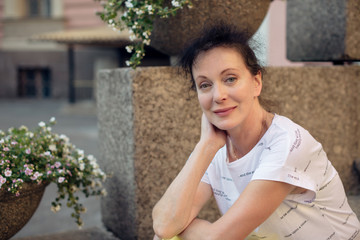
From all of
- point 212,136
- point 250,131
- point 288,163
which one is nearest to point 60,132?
point 212,136

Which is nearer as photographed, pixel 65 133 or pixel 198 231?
pixel 198 231

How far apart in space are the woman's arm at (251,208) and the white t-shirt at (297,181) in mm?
36

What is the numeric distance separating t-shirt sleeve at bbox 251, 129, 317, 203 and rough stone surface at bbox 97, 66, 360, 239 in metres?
0.94

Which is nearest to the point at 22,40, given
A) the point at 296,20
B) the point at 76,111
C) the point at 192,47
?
the point at 76,111

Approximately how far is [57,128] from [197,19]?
24.9ft

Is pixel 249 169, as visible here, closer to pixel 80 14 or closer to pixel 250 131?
pixel 250 131

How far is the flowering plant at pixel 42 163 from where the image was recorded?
2.16 m

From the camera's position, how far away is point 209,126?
192cm

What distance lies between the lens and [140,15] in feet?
7.91

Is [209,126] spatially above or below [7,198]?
above

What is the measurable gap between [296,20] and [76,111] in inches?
403

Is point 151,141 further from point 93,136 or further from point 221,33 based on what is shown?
point 93,136

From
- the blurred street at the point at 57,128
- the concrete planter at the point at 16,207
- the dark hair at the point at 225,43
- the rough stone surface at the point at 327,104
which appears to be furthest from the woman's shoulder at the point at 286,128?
the blurred street at the point at 57,128

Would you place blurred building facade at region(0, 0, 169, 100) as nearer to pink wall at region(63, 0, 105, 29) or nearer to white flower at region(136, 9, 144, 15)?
pink wall at region(63, 0, 105, 29)
